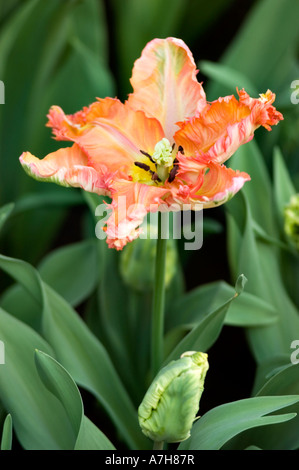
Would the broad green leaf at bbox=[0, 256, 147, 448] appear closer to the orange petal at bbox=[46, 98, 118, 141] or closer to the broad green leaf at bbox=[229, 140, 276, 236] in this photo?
the orange petal at bbox=[46, 98, 118, 141]

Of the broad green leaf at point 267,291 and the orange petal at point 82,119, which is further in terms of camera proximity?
the broad green leaf at point 267,291

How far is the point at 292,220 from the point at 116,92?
0.57 m

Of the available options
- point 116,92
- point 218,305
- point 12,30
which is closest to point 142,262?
point 218,305

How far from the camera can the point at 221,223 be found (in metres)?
1.07

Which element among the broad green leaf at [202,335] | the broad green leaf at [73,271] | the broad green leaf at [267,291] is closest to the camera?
the broad green leaf at [202,335]

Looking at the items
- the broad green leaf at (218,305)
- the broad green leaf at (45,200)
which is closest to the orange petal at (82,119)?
the broad green leaf at (218,305)

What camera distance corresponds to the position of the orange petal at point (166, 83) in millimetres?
525

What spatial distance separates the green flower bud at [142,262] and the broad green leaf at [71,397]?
20cm

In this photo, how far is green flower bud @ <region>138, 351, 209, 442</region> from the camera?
469mm

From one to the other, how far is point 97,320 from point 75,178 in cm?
37

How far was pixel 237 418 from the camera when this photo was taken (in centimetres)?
52

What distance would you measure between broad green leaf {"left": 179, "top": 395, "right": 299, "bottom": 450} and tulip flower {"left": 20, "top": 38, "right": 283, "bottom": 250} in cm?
16

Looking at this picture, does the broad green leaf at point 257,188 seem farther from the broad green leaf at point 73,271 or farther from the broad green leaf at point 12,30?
the broad green leaf at point 12,30

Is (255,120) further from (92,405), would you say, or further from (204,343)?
(92,405)
